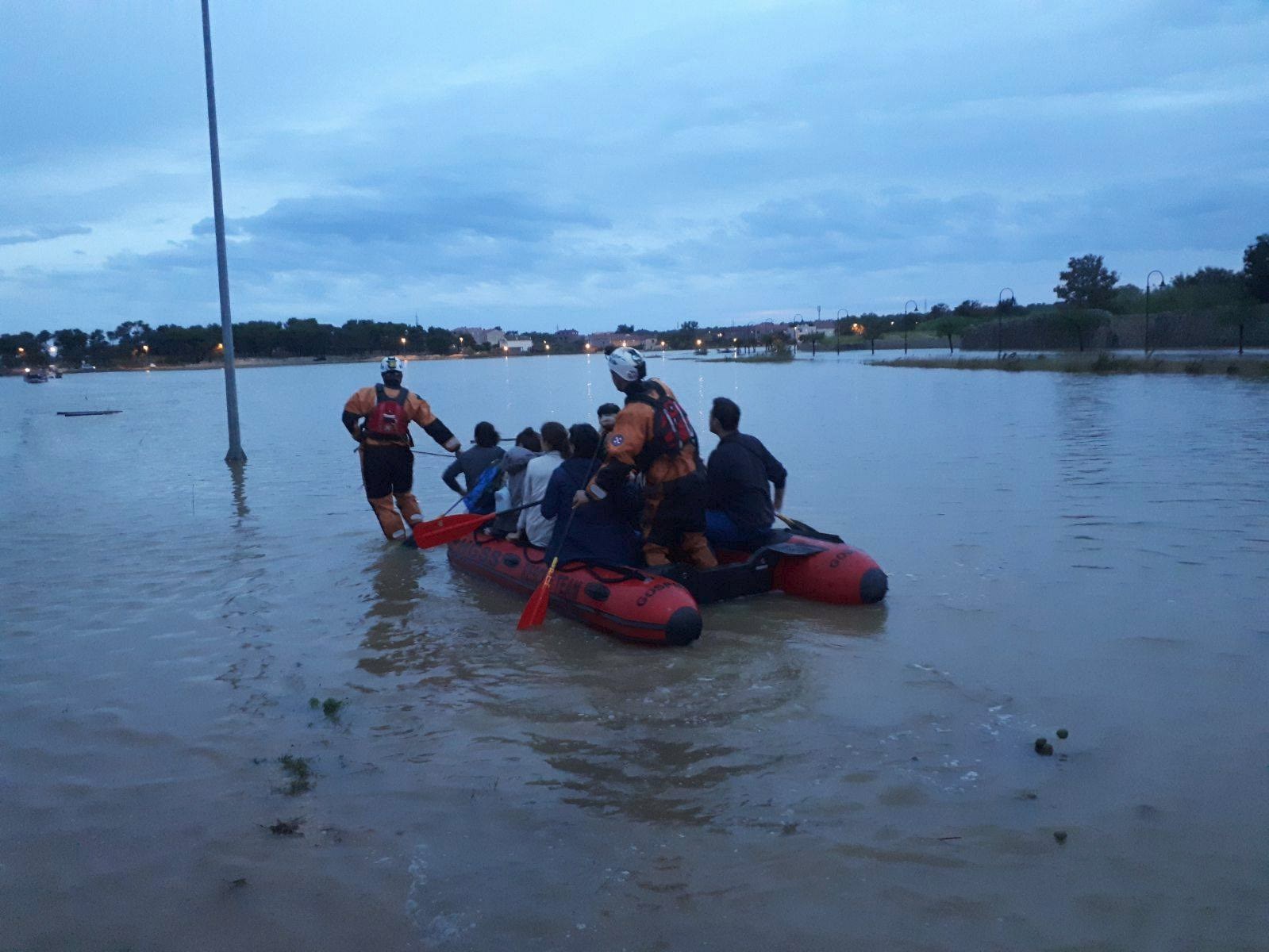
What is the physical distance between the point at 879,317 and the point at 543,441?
14685 cm

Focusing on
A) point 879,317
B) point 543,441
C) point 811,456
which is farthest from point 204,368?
point 543,441

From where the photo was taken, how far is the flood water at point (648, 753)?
3.99 meters

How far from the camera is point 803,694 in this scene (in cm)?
630

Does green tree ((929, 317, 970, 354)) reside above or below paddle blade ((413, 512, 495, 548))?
above

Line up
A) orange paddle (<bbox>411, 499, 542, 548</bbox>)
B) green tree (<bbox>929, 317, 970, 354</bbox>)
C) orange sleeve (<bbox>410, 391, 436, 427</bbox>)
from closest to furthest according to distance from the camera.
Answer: orange paddle (<bbox>411, 499, 542, 548</bbox>) < orange sleeve (<bbox>410, 391, 436, 427</bbox>) < green tree (<bbox>929, 317, 970, 354</bbox>)

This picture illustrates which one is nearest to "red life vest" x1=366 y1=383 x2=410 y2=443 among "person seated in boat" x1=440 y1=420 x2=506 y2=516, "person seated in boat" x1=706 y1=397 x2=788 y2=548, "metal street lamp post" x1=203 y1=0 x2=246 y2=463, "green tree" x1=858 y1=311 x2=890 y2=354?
"person seated in boat" x1=440 y1=420 x2=506 y2=516

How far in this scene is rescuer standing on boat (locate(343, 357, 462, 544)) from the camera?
36.7 feet

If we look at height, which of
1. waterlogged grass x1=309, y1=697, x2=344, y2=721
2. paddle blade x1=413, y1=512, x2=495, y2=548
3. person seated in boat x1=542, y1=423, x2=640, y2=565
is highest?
person seated in boat x1=542, y1=423, x2=640, y2=565

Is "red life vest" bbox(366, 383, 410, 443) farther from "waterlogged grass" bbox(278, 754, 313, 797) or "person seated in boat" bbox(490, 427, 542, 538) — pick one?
"waterlogged grass" bbox(278, 754, 313, 797)

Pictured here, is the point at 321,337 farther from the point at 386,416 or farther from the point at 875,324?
the point at 386,416

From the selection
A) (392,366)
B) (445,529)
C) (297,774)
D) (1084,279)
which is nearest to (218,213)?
(392,366)

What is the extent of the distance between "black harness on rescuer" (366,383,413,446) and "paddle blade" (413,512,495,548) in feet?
4.03

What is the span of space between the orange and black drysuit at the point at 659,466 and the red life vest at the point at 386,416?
391cm

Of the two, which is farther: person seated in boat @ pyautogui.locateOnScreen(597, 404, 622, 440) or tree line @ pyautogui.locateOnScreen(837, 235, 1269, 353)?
tree line @ pyautogui.locateOnScreen(837, 235, 1269, 353)
